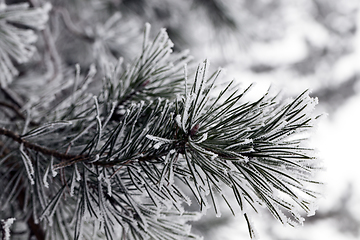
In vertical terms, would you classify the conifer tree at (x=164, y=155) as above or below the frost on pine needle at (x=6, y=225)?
above

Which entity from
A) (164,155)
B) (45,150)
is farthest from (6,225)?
(164,155)

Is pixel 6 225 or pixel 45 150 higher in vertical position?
pixel 45 150

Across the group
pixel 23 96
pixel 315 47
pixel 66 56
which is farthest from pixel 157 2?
pixel 315 47

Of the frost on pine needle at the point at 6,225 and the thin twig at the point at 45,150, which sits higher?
the thin twig at the point at 45,150

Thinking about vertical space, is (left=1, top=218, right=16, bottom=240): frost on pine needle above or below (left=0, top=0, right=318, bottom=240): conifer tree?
below

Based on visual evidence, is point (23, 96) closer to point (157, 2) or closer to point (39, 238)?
point (39, 238)

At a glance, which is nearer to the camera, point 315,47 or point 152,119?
point 152,119

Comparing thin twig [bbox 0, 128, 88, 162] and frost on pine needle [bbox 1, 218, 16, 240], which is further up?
thin twig [bbox 0, 128, 88, 162]

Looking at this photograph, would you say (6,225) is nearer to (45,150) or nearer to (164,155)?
(45,150)
